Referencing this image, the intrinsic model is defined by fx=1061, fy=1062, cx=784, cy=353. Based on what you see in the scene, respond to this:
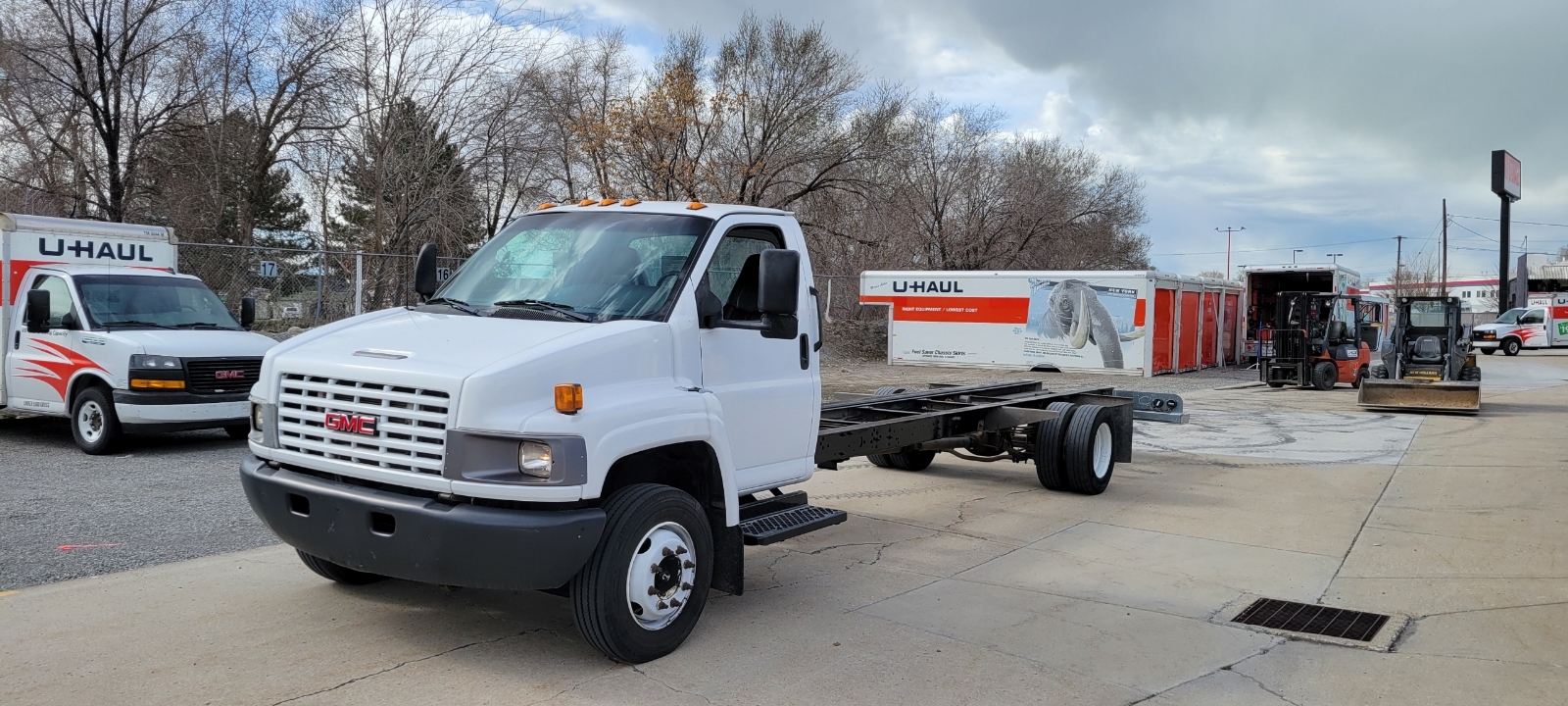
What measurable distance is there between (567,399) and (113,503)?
595 cm

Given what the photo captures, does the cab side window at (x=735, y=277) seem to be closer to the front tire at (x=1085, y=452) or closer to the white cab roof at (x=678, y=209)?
the white cab roof at (x=678, y=209)

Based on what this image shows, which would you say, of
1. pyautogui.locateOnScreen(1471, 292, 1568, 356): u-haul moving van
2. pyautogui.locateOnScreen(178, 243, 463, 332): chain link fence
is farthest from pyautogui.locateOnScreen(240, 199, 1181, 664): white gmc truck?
pyautogui.locateOnScreen(1471, 292, 1568, 356): u-haul moving van

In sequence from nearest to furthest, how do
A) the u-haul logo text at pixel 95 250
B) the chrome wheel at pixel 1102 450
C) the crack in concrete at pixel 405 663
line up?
1. the crack in concrete at pixel 405 663
2. the chrome wheel at pixel 1102 450
3. the u-haul logo text at pixel 95 250

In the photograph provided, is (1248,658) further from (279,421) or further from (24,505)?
(24,505)

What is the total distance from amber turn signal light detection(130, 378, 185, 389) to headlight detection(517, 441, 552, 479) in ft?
26.3

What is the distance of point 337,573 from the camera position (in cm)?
576

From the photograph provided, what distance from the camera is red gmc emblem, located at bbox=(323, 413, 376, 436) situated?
442 centimetres

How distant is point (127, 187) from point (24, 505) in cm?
2006

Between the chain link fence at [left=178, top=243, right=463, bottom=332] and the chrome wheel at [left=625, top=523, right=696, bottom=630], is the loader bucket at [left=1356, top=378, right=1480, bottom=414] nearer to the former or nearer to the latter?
the chain link fence at [left=178, top=243, right=463, bottom=332]

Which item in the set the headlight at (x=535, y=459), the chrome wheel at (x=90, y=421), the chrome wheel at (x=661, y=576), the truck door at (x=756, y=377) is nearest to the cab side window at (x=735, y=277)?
the truck door at (x=756, y=377)

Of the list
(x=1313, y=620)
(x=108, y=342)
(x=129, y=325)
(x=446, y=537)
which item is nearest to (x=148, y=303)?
(x=129, y=325)

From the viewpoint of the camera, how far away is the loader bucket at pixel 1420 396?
18.0 m

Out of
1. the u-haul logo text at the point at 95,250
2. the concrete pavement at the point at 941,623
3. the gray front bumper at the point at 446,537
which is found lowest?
the concrete pavement at the point at 941,623

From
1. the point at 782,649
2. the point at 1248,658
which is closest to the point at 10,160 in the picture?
the point at 782,649
